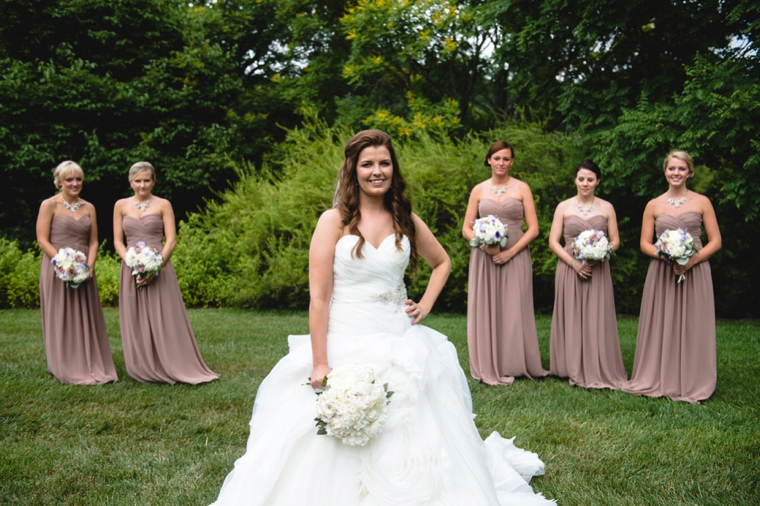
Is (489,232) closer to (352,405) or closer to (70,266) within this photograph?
(352,405)

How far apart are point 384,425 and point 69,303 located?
18.3ft

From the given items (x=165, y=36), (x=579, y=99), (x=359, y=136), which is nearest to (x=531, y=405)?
(x=359, y=136)

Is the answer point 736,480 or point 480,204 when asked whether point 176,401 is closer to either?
point 480,204

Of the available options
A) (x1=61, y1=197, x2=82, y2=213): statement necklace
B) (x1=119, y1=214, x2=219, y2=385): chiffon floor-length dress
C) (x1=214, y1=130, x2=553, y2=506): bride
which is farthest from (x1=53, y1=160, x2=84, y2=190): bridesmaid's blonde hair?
(x1=214, y1=130, x2=553, y2=506): bride

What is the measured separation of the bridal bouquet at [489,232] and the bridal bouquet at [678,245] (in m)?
1.64

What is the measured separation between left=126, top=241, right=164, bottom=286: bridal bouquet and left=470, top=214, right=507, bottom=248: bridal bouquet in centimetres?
354

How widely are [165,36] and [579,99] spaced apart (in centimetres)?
1234

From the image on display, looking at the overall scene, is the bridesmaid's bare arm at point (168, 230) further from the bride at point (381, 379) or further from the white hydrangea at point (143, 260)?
the bride at point (381, 379)

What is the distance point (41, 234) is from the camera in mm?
7441

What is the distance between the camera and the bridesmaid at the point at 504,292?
7.34 metres

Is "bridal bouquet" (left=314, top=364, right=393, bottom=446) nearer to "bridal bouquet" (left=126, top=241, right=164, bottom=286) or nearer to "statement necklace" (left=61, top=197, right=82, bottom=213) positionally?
"bridal bouquet" (left=126, top=241, right=164, bottom=286)


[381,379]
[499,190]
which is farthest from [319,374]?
[499,190]

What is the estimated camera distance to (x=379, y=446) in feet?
10.7

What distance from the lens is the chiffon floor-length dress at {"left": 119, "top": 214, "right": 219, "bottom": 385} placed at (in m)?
7.19
